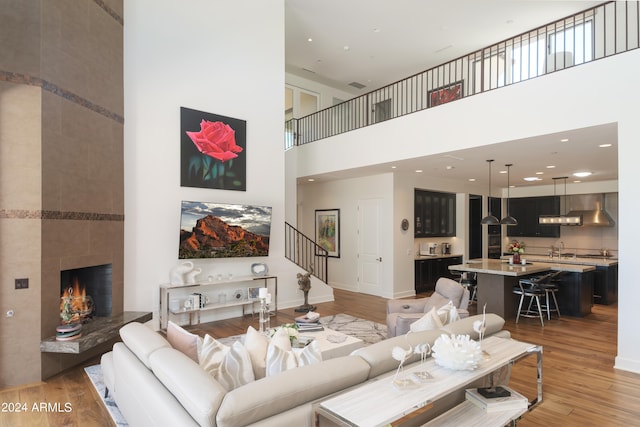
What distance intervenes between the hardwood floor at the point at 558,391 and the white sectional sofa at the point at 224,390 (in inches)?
38.7

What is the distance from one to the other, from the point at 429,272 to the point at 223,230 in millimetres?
5513

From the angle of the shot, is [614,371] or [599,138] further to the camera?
[599,138]

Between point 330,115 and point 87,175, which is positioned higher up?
point 330,115

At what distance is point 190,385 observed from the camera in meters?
1.82

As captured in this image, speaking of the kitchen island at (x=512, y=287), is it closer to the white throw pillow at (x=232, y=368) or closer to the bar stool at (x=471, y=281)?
the bar stool at (x=471, y=281)

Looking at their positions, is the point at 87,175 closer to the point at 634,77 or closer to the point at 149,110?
the point at 149,110

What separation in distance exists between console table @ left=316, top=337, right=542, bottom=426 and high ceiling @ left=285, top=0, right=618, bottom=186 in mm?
4222

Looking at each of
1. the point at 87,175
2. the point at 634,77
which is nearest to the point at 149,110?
the point at 87,175

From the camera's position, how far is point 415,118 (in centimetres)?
647

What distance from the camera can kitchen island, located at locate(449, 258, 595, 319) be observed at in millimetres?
6418

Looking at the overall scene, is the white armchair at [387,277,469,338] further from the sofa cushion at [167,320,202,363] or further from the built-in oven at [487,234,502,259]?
the built-in oven at [487,234,502,259]

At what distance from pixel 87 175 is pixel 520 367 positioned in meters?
5.02

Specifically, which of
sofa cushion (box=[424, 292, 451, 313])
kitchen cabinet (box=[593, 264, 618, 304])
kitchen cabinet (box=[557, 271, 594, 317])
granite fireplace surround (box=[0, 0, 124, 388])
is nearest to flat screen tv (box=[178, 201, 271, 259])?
granite fireplace surround (box=[0, 0, 124, 388])

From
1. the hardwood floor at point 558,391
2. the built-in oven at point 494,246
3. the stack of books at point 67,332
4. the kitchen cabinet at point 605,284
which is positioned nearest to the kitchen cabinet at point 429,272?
the built-in oven at point 494,246
